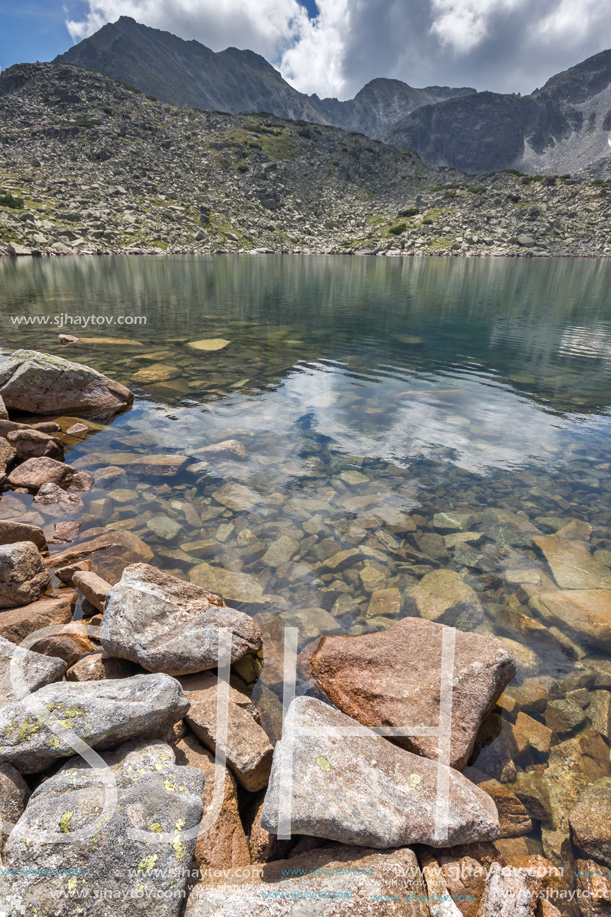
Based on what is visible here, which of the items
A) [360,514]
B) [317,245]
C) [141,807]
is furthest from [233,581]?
[317,245]

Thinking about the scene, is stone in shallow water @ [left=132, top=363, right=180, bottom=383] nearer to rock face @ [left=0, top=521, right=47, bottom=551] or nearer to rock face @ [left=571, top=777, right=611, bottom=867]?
rock face @ [left=0, top=521, right=47, bottom=551]

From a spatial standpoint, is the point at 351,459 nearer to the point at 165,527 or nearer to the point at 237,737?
the point at 165,527

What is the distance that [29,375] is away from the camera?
556 inches

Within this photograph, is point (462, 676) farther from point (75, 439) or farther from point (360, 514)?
point (75, 439)

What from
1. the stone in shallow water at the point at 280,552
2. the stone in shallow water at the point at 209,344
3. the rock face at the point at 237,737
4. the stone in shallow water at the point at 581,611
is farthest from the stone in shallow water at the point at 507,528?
the stone in shallow water at the point at 209,344

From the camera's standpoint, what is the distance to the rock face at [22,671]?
3.97 meters

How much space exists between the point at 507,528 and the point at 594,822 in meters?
5.96

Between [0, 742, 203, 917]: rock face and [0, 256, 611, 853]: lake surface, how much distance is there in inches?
94.0

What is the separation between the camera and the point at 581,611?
7215 millimetres

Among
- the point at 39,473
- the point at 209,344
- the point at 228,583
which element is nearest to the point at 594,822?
the point at 228,583

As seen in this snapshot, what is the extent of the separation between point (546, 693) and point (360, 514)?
4922 millimetres

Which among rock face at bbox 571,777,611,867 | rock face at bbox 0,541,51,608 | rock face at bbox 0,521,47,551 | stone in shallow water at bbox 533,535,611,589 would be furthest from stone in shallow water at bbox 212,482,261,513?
rock face at bbox 571,777,611,867

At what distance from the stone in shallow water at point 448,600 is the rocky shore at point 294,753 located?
0.11 feet

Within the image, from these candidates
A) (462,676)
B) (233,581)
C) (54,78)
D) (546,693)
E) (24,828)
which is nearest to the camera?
(24,828)
